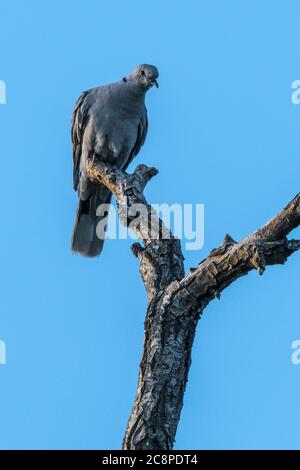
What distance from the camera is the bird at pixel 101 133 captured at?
9.23m

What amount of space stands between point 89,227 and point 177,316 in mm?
4554

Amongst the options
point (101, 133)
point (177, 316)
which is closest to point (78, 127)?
point (101, 133)

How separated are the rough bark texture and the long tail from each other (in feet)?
13.3

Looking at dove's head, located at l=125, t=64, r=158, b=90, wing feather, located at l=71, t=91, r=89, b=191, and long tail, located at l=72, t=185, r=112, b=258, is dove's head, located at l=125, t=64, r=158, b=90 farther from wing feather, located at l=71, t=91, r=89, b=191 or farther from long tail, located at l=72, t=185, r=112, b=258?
long tail, located at l=72, t=185, r=112, b=258

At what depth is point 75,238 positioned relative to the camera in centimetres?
952

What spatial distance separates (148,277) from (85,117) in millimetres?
4266

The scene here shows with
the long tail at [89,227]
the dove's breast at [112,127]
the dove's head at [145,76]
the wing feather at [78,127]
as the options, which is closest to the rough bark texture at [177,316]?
the dove's breast at [112,127]

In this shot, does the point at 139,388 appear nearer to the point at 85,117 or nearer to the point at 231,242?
the point at 231,242

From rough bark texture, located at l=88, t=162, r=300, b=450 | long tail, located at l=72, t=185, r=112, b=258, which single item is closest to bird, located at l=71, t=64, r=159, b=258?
long tail, located at l=72, t=185, r=112, b=258

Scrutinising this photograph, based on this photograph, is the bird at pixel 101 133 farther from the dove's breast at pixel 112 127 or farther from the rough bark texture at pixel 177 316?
the rough bark texture at pixel 177 316

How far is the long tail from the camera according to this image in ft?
31.1

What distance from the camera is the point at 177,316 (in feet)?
16.7

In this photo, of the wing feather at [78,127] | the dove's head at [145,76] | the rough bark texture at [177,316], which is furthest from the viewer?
the wing feather at [78,127]

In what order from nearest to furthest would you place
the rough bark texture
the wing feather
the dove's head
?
the rough bark texture, the dove's head, the wing feather
